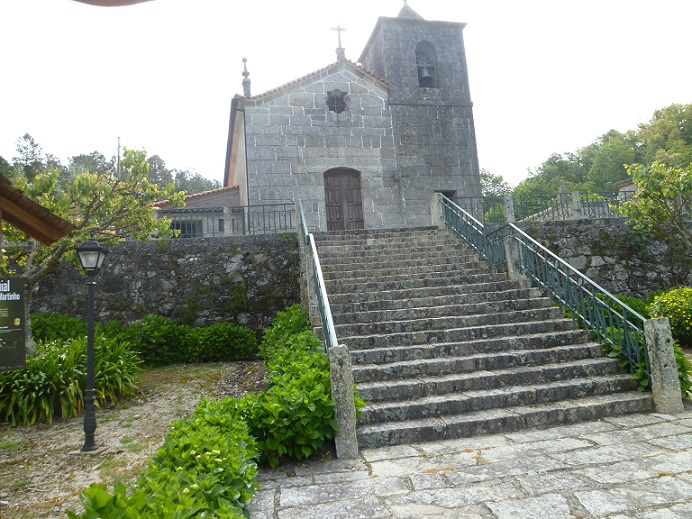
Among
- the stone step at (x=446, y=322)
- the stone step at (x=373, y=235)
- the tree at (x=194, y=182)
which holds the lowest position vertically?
the stone step at (x=446, y=322)

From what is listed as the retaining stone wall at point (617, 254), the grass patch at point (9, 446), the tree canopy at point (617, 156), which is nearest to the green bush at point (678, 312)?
the retaining stone wall at point (617, 254)

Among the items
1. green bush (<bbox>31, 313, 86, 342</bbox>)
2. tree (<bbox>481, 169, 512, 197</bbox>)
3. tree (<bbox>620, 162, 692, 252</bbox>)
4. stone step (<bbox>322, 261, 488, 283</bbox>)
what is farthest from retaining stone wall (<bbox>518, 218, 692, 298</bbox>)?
tree (<bbox>481, 169, 512, 197</bbox>)

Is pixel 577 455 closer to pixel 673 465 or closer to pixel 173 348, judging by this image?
pixel 673 465

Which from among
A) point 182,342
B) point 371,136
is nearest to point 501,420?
point 182,342

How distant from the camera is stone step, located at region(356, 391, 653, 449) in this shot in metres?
4.50

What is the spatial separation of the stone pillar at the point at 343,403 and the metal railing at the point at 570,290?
3479 millimetres

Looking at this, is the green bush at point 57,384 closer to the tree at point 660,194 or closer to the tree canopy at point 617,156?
the tree at point 660,194

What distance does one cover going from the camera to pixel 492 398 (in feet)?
16.4

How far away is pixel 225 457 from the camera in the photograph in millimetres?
3193

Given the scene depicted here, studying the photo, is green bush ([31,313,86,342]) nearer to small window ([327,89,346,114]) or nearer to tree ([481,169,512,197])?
small window ([327,89,346,114])

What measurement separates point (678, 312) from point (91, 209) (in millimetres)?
10803

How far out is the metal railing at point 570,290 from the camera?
5.57 meters

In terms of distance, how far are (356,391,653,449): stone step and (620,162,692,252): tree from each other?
6281 mm

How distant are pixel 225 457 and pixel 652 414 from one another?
177 inches
